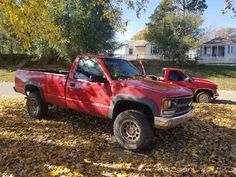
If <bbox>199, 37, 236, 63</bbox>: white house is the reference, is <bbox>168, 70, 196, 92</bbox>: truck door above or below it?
below

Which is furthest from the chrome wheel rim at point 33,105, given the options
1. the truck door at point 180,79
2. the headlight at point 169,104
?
the truck door at point 180,79

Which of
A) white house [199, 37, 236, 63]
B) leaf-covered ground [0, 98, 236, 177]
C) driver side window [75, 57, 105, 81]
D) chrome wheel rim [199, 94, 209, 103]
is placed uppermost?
white house [199, 37, 236, 63]

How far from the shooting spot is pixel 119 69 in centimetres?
709

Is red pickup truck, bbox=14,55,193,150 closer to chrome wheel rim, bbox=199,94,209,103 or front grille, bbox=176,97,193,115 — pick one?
front grille, bbox=176,97,193,115

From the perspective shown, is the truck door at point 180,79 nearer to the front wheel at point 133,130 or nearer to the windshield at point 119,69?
the windshield at point 119,69

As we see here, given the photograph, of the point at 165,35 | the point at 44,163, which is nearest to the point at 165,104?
the point at 44,163

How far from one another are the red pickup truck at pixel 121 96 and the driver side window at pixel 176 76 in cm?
619

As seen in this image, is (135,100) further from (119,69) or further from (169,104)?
(119,69)

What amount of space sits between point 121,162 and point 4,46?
34.2m

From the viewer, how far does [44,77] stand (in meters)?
7.95

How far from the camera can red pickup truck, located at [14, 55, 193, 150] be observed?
19.4 feet

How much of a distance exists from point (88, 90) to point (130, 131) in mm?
1386

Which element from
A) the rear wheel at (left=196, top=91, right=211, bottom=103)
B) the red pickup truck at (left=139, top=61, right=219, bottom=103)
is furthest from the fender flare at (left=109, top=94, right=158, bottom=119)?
the rear wheel at (left=196, top=91, right=211, bottom=103)

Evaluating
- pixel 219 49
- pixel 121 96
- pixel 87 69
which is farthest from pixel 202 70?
pixel 121 96
